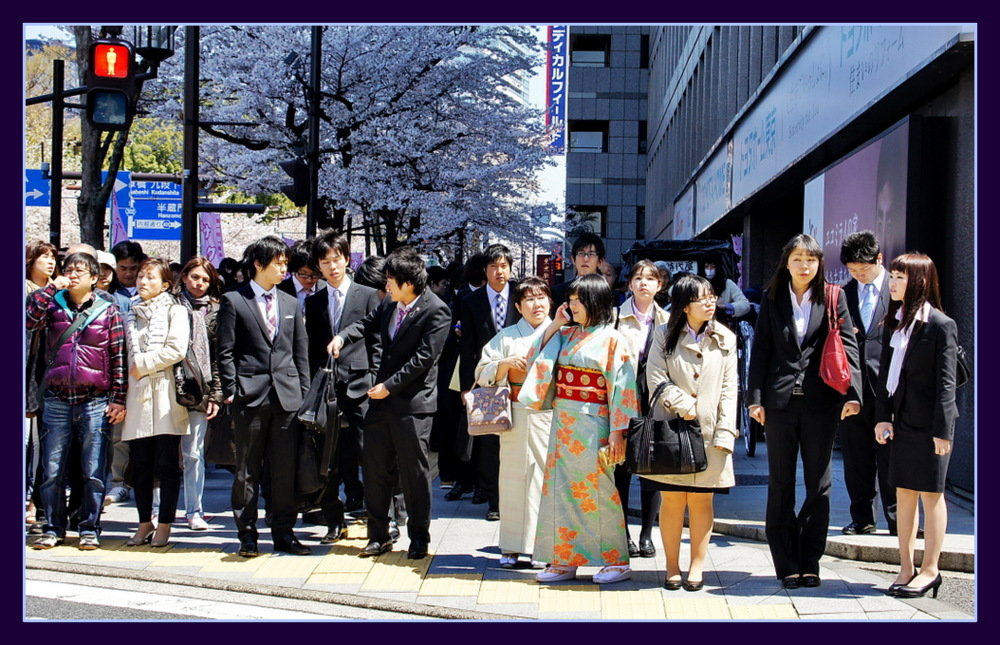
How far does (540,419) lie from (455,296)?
8.98 feet

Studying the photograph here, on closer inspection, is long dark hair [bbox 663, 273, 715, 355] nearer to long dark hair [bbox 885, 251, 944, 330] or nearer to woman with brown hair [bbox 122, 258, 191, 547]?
long dark hair [bbox 885, 251, 944, 330]

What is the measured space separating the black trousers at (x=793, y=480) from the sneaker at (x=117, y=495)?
556cm

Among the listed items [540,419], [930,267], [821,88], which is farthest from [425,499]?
[821,88]

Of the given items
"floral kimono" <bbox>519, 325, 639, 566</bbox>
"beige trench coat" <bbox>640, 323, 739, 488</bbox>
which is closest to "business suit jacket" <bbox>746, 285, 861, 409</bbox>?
"beige trench coat" <bbox>640, 323, 739, 488</bbox>

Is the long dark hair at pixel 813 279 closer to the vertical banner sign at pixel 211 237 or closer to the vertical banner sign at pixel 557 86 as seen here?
the vertical banner sign at pixel 211 237

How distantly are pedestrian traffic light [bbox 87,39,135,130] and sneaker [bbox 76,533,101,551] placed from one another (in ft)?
15.1

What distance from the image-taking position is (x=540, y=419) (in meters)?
6.27

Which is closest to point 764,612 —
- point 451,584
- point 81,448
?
point 451,584

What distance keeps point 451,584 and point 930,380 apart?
2881mm

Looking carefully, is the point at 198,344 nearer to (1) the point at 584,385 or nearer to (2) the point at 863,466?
(1) the point at 584,385

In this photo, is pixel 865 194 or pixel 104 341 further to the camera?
pixel 865 194

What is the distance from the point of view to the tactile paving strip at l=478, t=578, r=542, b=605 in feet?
18.2

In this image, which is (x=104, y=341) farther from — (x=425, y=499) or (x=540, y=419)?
(x=540, y=419)

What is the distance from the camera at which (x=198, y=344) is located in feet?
23.7
